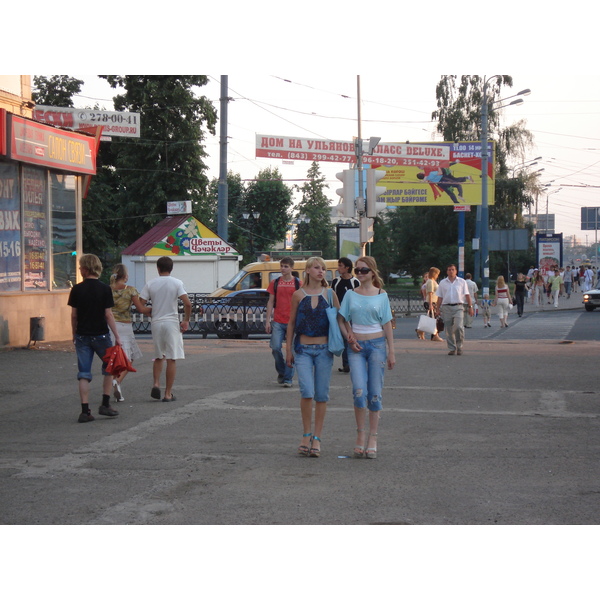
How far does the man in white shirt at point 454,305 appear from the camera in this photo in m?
17.2

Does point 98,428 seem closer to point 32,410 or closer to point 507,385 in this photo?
point 32,410

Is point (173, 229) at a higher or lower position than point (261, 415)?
higher

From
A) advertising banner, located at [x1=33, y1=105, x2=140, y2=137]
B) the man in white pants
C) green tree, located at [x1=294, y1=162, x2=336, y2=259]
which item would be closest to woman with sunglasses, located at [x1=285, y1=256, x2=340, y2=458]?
the man in white pants

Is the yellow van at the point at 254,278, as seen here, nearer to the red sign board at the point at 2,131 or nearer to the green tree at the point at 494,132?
the red sign board at the point at 2,131

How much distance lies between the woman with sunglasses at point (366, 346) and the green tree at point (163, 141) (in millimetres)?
40238

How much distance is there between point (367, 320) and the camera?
25.8ft

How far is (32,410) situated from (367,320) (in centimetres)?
478

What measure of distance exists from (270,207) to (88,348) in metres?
77.2

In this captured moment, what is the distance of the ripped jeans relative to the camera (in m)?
7.82

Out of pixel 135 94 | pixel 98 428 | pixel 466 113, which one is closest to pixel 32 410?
pixel 98 428

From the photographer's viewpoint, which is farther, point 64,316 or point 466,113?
point 466,113

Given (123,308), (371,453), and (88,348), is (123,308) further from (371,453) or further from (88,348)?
(371,453)

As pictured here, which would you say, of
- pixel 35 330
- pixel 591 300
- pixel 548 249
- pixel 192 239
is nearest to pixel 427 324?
pixel 35 330

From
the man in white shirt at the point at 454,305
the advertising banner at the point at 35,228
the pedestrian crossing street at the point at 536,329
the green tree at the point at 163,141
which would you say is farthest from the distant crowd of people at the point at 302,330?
the green tree at the point at 163,141
